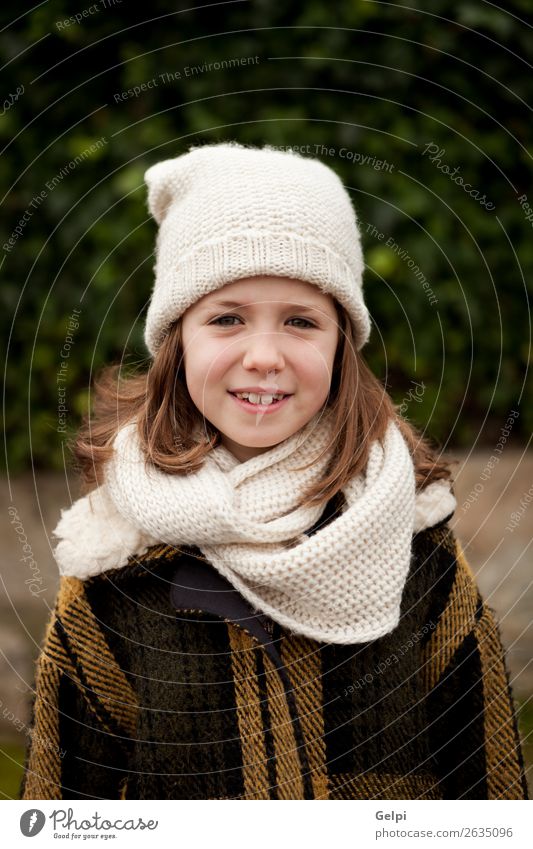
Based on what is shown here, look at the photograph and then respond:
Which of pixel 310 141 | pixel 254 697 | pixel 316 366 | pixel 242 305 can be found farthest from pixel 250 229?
pixel 310 141

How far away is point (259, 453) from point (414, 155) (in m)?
1.35

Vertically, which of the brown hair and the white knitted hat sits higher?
the white knitted hat

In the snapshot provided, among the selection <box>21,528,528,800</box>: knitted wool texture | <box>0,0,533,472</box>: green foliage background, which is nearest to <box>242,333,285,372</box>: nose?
<box>21,528,528,800</box>: knitted wool texture

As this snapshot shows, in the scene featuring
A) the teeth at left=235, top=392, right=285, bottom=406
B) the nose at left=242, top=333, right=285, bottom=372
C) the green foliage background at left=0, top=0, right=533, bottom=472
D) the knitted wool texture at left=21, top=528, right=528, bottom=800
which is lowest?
the knitted wool texture at left=21, top=528, right=528, bottom=800

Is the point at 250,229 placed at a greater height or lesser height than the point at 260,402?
greater

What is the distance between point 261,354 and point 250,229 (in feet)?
0.54

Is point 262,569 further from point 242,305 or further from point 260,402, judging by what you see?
point 242,305

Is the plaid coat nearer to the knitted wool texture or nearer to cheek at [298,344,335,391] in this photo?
the knitted wool texture

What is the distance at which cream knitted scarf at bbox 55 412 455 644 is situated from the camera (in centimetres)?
107

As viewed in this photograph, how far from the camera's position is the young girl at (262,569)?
1086 millimetres

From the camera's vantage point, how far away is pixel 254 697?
3.62 ft
